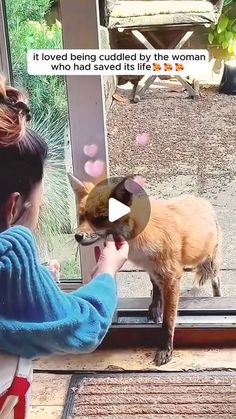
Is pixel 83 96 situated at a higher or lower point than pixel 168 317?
higher

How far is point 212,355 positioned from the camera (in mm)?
1793

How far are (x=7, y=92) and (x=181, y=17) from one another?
0.65 meters

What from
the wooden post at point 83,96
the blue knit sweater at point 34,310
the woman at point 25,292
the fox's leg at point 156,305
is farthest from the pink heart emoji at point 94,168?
the blue knit sweater at point 34,310

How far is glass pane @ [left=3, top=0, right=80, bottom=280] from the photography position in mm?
1562

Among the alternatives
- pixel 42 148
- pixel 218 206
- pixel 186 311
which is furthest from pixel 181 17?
pixel 186 311

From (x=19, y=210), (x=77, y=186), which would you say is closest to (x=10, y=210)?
(x=19, y=210)

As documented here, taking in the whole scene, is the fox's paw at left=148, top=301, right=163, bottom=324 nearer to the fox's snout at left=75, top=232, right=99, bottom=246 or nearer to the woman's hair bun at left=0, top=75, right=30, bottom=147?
the fox's snout at left=75, top=232, right=99, bottom=246

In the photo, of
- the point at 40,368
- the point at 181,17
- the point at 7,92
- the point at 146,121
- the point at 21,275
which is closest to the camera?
the point at 21,275

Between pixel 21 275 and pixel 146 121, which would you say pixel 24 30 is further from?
pixel 21 275

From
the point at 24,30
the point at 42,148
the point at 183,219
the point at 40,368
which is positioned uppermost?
the point at 24,30

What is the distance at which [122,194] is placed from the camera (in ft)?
5.17

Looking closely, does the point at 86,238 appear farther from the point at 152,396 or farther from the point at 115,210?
the point at 152,396

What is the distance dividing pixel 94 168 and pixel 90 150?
0.04 m

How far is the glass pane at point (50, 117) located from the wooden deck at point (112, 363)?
0.22 metres
